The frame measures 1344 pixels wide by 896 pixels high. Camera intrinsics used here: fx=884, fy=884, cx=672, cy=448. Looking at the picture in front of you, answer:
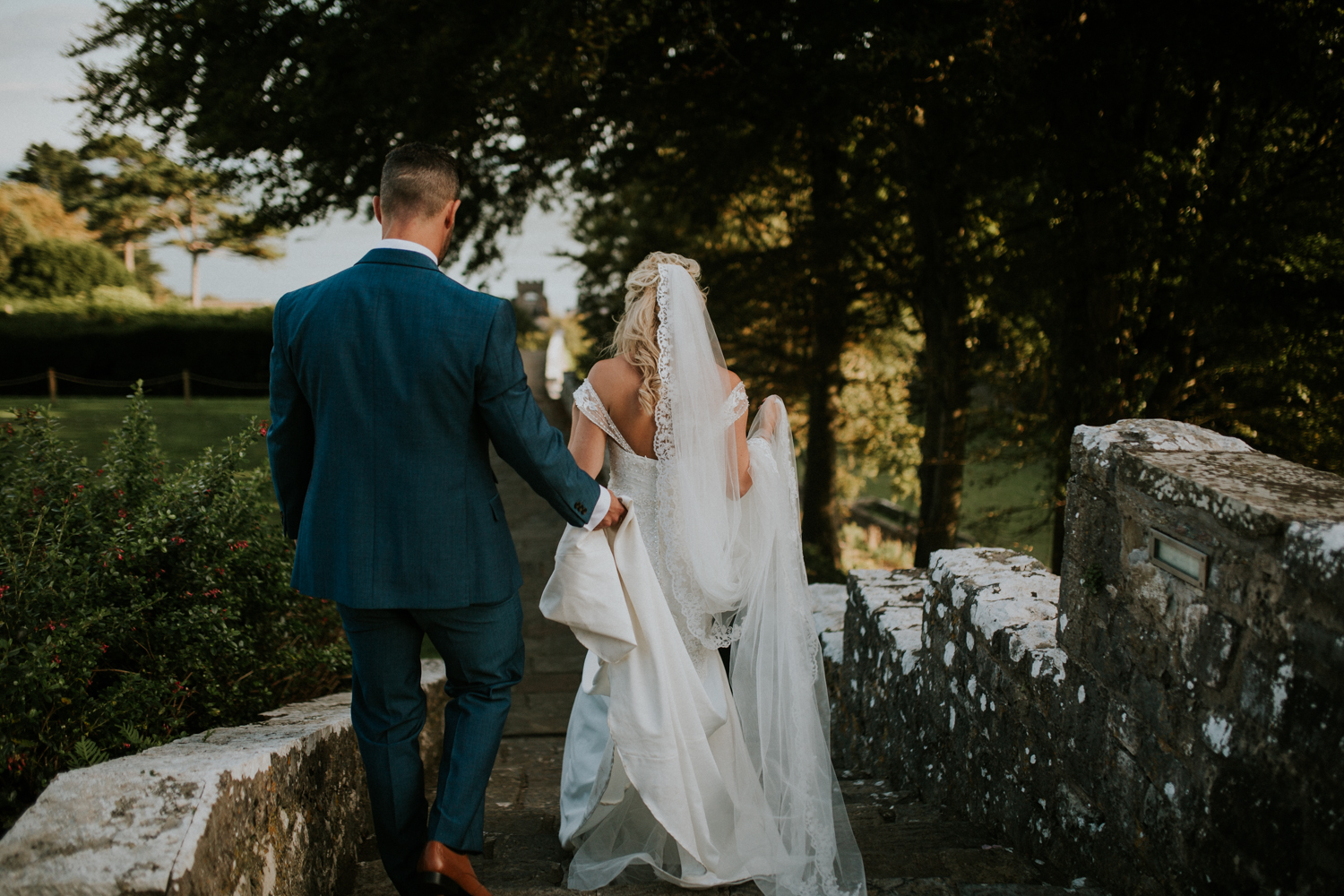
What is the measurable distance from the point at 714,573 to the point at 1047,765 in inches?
48.3

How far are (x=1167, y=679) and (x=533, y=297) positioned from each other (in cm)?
2886

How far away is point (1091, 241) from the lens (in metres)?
6.04

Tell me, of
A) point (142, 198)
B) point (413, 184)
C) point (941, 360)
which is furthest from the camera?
point (142, 198)

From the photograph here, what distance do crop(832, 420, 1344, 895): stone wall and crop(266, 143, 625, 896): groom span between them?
1468 mm

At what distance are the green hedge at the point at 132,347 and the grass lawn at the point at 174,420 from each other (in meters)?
2.47

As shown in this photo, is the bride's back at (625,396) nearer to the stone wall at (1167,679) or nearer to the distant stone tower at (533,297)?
the stone wall at (1167,679)

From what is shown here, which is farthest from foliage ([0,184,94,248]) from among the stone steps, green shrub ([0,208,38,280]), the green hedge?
the stone steps

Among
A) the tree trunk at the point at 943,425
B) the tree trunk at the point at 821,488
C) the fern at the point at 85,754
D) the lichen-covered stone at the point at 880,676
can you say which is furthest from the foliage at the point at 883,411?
the fern at the point at 85,754

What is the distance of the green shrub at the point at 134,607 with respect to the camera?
235 cm

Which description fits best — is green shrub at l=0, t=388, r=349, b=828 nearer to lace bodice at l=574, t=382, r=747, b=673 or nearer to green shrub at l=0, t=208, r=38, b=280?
lace bodice at l=574, t=382, r=747, b=673

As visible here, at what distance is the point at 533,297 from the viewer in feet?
97.3

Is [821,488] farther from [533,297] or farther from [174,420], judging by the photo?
[533,297]

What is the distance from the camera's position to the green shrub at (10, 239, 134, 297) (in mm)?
26219

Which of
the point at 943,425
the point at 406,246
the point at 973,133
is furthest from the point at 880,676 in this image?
the point at 943,425
